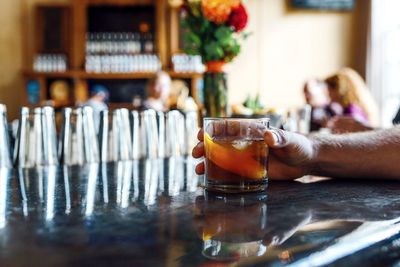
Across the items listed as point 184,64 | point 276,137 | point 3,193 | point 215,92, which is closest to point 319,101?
point 184,64

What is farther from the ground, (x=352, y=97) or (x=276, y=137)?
(x=276, y=137)

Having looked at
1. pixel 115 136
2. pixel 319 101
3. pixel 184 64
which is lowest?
pixel 319 101

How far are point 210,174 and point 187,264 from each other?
1.20 feet

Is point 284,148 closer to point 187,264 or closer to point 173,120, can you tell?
point 187,264

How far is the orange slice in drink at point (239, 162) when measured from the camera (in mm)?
710

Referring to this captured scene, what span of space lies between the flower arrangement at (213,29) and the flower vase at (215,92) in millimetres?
51

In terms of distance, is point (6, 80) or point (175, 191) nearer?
point (175, 191)

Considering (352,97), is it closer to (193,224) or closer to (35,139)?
(35,139)

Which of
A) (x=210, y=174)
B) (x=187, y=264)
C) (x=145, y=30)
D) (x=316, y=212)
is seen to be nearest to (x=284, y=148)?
(x=210, y=174)

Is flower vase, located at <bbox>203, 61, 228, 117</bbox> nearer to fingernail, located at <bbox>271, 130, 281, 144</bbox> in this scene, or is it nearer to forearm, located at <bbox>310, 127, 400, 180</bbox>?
forearm, located at <bbox>310, 127, 400, 180</bbox>

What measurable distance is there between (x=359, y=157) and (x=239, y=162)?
0.24 meters

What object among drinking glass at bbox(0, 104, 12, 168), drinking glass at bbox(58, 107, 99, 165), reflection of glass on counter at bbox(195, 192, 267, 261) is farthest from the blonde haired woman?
reflection of glass on counter at bbox(195, 192, 267, 261)

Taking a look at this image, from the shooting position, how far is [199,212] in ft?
1.87

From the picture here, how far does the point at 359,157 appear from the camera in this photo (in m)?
0.85
